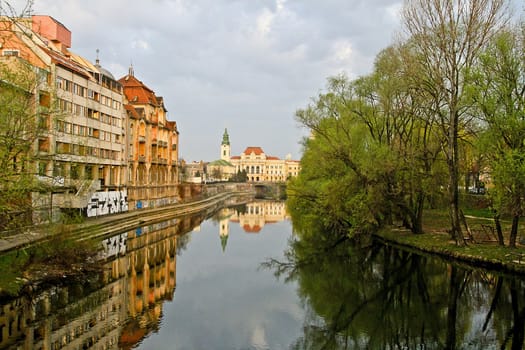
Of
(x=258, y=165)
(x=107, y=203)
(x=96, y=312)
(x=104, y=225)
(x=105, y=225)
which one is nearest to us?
(x=96, y=312)

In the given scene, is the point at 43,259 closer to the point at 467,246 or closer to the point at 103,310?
the point at 103,310

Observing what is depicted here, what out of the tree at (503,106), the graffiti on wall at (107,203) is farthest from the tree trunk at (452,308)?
the graffiti on wall at (107,203)

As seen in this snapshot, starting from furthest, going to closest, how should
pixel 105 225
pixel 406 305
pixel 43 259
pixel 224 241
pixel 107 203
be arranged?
pixel 107 203
pixel 224 241
pixel 105 225
pixel 43 259
pixel 406 305

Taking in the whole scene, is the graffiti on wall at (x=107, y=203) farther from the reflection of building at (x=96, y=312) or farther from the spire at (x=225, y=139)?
the spire at (x=225, y=139)

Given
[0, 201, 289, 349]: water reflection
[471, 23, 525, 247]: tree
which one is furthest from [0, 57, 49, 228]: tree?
[471, 23, 525, 247]: tree

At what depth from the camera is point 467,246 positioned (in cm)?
2652

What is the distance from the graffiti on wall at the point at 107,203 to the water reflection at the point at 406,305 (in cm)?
2060

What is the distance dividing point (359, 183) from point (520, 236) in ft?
33.7

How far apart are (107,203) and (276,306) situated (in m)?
29.1

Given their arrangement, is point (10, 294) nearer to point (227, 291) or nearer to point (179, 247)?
point (227, 291)

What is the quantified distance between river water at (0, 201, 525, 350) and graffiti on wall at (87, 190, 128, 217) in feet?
36.2

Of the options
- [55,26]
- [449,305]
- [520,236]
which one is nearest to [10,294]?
[449,305]

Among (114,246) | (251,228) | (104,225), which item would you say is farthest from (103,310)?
(251,228)

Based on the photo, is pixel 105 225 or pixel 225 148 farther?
pixel 225 148
